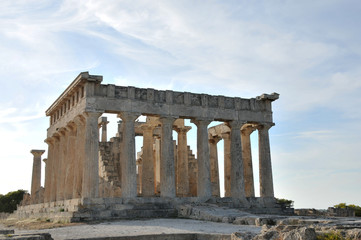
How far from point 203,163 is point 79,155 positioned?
8.58 meters

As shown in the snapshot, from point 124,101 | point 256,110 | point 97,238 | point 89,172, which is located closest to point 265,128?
point 256,110

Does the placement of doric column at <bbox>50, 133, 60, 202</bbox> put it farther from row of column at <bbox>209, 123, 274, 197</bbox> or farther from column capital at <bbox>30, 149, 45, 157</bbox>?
row of column at <bbox>209, 123, 274, 197</bbox>

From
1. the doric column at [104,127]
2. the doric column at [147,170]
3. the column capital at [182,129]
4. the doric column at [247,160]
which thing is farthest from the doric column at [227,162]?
the doric column at [104,127]

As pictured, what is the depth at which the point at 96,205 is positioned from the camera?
26.1 m

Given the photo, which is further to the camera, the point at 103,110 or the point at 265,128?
the point at 265,128

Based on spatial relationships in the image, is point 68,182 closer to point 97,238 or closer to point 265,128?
point 265,128

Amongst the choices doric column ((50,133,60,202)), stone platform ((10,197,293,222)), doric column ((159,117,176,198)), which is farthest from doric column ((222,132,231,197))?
doric column ((50,133,60,202))

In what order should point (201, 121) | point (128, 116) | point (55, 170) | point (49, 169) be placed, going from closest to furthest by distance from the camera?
1. point (128, 116)
2. point (201, 121)
3. point (55, 170)
4. point (49, 169)

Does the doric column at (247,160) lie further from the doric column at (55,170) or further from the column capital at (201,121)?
the doric column at (55,170)

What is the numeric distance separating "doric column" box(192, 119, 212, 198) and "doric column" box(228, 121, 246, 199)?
2.11 meters

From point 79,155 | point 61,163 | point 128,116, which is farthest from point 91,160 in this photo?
point 61,163

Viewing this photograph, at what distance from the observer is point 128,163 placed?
27891mm

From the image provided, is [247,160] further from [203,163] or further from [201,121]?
[201,121]

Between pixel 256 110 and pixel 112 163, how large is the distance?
12.9 meters
